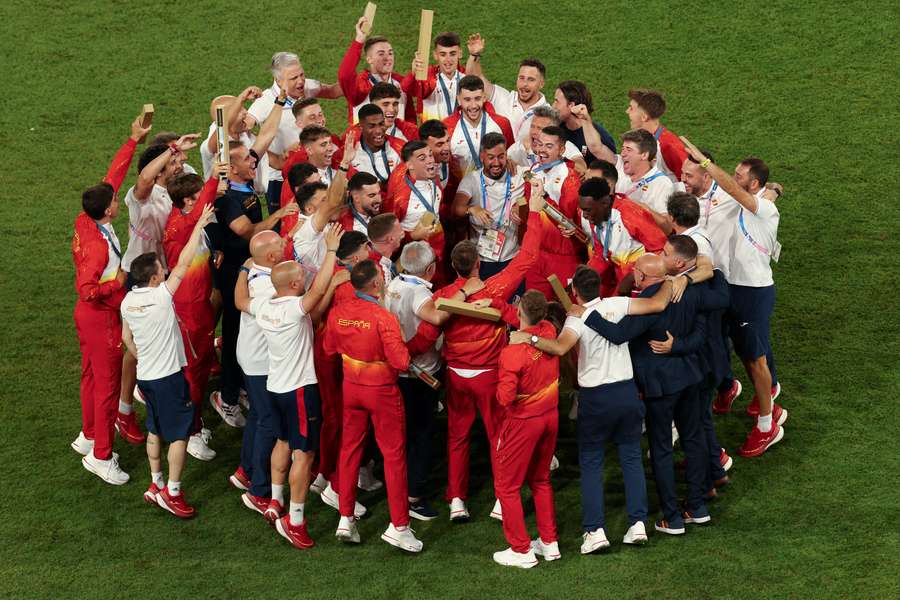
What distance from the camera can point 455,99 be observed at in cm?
1050

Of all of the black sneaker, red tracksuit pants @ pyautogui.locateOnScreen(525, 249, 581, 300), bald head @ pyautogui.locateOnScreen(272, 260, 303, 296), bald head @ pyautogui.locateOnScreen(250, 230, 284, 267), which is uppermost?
bald head @ pyautogui.locateOnScreen(250, 230, 284, 267)

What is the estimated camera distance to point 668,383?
780cm

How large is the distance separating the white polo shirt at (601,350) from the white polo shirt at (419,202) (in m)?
1.80

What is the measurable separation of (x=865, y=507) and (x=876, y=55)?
761 cm

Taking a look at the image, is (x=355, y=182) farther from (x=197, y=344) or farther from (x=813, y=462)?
(x=813, y=462)

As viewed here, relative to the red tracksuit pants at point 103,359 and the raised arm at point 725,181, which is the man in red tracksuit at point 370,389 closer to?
the red tracksuit pants at point 103,359

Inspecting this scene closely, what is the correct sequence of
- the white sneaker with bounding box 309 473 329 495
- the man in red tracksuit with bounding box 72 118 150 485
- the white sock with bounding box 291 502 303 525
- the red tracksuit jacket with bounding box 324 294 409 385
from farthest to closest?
the white sneaker with bounding box 309 473 329 495
the man in red tracksuit with bounding box 72 118 150 485
the white sock with bounding box 291 502 303 525
the red tracksuit jacket with bounding box 324 294 409 385

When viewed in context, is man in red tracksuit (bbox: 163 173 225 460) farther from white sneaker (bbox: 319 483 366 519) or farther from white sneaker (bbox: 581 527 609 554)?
white sneaker (bbox: 581 527 609 554)

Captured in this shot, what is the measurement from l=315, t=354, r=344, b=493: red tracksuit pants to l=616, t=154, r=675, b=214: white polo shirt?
249cm

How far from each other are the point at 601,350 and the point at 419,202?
206 centimetres

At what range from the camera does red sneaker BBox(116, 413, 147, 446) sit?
934 cm

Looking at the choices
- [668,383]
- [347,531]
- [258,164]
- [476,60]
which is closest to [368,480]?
[347,531]

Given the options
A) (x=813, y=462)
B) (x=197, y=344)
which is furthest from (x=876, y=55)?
(x=197, y=344)

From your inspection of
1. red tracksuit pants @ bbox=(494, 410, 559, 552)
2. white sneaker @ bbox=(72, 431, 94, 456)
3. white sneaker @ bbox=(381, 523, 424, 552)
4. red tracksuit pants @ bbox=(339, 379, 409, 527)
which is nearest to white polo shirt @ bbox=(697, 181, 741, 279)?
red tracksuit pants @ bbox=(494, 410, 559, 552)
